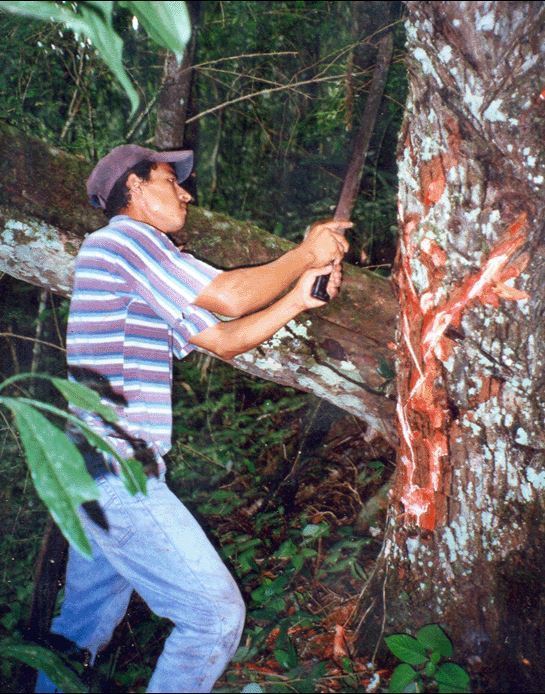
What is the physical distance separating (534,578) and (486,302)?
Answer: 0.97m

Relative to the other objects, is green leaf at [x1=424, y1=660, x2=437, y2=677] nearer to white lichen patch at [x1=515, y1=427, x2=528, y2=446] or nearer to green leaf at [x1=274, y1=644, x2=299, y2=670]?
green leaf at [x1=274, y1=644, x2=299, y2=670]

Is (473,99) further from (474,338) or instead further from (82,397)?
(82,397)

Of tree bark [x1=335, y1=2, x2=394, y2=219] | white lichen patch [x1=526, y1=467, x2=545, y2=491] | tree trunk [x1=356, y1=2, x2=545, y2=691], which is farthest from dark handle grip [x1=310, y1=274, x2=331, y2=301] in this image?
white lichen patch [x1=526, y1=467, x2=545, y2=491]

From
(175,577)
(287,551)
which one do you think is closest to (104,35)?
(175,577)

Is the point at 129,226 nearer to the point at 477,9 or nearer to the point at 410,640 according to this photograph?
the point at 477,9

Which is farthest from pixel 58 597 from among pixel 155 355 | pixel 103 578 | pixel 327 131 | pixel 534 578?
pixel 327 131

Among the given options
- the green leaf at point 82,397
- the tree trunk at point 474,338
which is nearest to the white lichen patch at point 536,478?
the tree trunk at point 474,338

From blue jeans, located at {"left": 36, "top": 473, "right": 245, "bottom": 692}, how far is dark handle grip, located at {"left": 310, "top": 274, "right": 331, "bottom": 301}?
82cm

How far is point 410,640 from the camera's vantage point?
2.18 metres

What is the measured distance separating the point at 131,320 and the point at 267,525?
1758 mm

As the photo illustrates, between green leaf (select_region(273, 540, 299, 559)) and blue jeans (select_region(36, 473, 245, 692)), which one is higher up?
blue jeans (select_region(36, 473, 245, 692))

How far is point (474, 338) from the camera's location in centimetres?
203

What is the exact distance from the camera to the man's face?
2.28 m

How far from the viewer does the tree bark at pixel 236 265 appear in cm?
247
